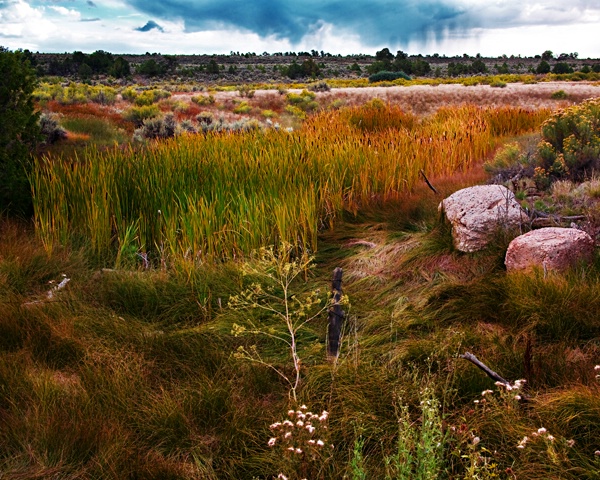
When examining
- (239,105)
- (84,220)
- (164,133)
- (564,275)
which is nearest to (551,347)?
(564,275)

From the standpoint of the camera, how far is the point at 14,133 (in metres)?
6.34

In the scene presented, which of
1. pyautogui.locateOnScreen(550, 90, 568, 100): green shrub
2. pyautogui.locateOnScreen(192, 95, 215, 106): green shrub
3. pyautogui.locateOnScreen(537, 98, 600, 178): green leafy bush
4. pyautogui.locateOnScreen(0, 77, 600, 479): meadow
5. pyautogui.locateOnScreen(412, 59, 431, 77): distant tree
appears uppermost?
pyautogui.locateOnScreen(412, 59, 431, 77): distant tree

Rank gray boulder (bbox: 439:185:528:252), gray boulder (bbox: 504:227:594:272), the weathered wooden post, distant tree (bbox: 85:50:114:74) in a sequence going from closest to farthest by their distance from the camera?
the weathered wooden post → gray boulder (bbox: 504:227:594:272) → gray boulder (bbox: 439:185:528:252) → distant tree (bbox: 85:50:114:74)

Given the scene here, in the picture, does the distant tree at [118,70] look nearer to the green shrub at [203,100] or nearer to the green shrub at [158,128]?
the green shrub at [203,100]

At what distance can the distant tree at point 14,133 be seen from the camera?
615cm

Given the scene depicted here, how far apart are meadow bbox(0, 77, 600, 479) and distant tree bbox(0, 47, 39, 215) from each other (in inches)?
11.8

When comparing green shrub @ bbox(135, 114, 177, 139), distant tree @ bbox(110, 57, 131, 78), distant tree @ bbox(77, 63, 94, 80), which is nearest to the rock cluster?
green shrub @ bbox(135, 114, 177, 139)

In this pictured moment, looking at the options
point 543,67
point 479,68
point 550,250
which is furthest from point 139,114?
point 479,68

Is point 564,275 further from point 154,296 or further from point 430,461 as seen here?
point 154,296

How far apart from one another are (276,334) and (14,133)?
13.7ft

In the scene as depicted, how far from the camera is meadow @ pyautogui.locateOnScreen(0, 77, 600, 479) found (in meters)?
2.71

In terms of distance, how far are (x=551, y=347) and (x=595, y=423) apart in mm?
906

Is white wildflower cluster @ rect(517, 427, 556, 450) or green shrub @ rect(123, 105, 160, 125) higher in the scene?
green shrub @ rect(123, 105, 160, 125)

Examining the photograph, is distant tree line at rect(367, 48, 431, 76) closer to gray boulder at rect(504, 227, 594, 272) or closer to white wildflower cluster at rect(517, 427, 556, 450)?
gray boulder at rect(504, 227, 594, 272)
